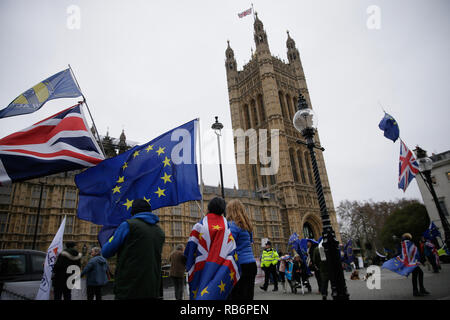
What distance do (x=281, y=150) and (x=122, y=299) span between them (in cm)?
4588

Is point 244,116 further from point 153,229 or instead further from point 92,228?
point 153,229

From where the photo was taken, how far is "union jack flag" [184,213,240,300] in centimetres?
318

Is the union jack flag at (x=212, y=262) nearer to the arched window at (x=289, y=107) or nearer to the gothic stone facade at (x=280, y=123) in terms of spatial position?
the gothic stone facade at (x=280, y=123)

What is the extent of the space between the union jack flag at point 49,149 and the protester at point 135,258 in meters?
3.32

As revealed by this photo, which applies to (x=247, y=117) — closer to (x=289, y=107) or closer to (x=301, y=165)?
(x=289, y=107)

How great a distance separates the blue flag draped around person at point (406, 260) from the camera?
253 inches

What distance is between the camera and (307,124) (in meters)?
5.98

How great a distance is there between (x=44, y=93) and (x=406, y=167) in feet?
40.1

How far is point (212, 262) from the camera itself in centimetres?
329

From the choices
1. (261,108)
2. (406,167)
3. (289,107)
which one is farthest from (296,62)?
(406,167)

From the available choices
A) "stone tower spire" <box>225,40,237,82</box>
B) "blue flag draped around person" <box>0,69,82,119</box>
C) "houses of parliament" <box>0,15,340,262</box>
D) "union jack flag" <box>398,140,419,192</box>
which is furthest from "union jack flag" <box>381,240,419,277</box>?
"stone tower spire" <box>225,40,237,82</box>

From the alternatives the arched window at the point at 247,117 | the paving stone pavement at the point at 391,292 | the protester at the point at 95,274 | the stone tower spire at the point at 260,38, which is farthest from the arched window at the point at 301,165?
the protester at the point at 95,274

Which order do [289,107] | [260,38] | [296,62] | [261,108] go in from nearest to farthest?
[261,108] → [289,107] → [260,38] → [296,62]

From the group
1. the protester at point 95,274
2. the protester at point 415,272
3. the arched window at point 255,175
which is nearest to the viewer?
the protester at point 415,272
